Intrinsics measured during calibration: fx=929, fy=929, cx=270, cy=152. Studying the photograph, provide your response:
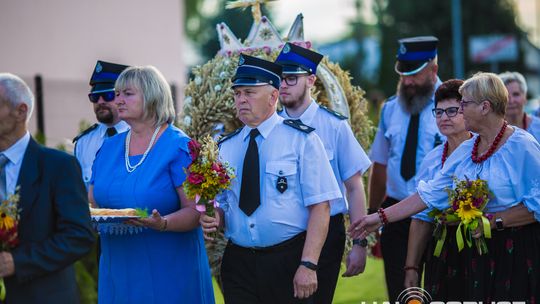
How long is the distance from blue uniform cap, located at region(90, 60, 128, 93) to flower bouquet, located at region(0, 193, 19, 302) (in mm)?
2699

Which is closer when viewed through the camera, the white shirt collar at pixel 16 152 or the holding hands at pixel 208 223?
the white shirt collar at pixel 16 152

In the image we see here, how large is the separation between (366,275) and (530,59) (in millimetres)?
36718

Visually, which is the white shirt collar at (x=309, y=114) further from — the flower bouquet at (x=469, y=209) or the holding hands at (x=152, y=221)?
the holding hands at (x=152, y=221)

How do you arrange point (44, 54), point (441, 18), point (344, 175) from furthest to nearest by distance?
point (441, 18) < point (44, 54) < point (344, 175)

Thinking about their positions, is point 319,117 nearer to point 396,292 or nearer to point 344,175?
point 344,175

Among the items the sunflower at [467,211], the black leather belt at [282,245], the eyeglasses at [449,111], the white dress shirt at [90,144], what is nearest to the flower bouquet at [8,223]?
the black leather belt at [282,245]

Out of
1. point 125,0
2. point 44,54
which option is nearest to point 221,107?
point 44,54

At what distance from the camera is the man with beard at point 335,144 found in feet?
20.2

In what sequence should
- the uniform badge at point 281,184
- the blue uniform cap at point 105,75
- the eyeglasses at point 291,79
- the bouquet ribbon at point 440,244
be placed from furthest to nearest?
the blue uniform cap at point 105,75 → the eyeglasses at point 291,79 → the bouquet ribbon at point 440,244 → the uniform badge at point 281,184

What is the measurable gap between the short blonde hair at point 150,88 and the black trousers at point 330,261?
4.38ft

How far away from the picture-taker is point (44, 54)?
53.4 feet

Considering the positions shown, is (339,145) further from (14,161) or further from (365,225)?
(14,161)

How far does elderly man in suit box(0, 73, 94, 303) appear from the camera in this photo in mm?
4348

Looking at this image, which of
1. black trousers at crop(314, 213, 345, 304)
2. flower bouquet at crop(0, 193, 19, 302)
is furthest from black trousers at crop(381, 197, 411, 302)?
flower bouquet at crop(0, 193, 19, 302)
